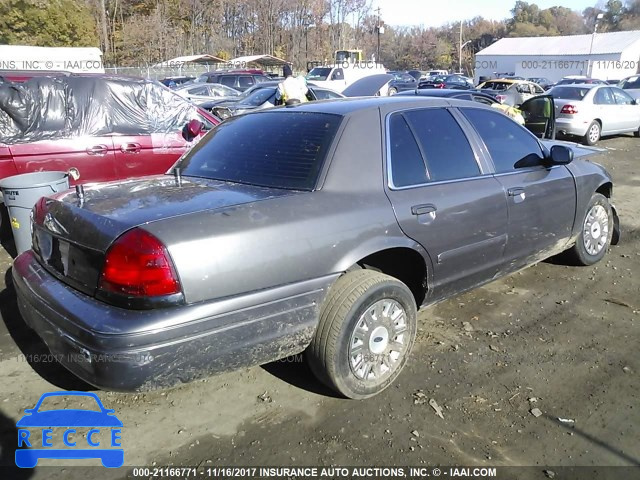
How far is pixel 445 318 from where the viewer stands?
4082 millimetres

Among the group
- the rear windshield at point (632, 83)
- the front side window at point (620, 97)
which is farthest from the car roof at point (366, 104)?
the rear windshield at point (632, 83)

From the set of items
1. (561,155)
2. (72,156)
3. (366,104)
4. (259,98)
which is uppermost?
(259,98)

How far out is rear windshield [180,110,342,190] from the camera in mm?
3021

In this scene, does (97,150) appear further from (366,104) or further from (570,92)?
(570,92)

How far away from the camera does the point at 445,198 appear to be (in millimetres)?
3334

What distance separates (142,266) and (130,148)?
14.2ft

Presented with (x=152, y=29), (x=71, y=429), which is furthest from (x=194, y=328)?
(x=152, y=29)

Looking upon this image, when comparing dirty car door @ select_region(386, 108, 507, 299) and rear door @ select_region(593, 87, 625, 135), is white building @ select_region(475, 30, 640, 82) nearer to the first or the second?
rear door @ select_region(593, 87, 625, 135)

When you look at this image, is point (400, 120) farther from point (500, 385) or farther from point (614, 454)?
point (614, 454)

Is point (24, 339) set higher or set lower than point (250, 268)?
lower

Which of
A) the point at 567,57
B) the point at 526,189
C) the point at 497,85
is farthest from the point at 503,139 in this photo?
the point at 567,57

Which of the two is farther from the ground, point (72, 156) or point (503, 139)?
point (503, 139)

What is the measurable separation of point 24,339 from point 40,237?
1.17 metres

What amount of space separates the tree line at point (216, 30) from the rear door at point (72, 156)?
48.5m
